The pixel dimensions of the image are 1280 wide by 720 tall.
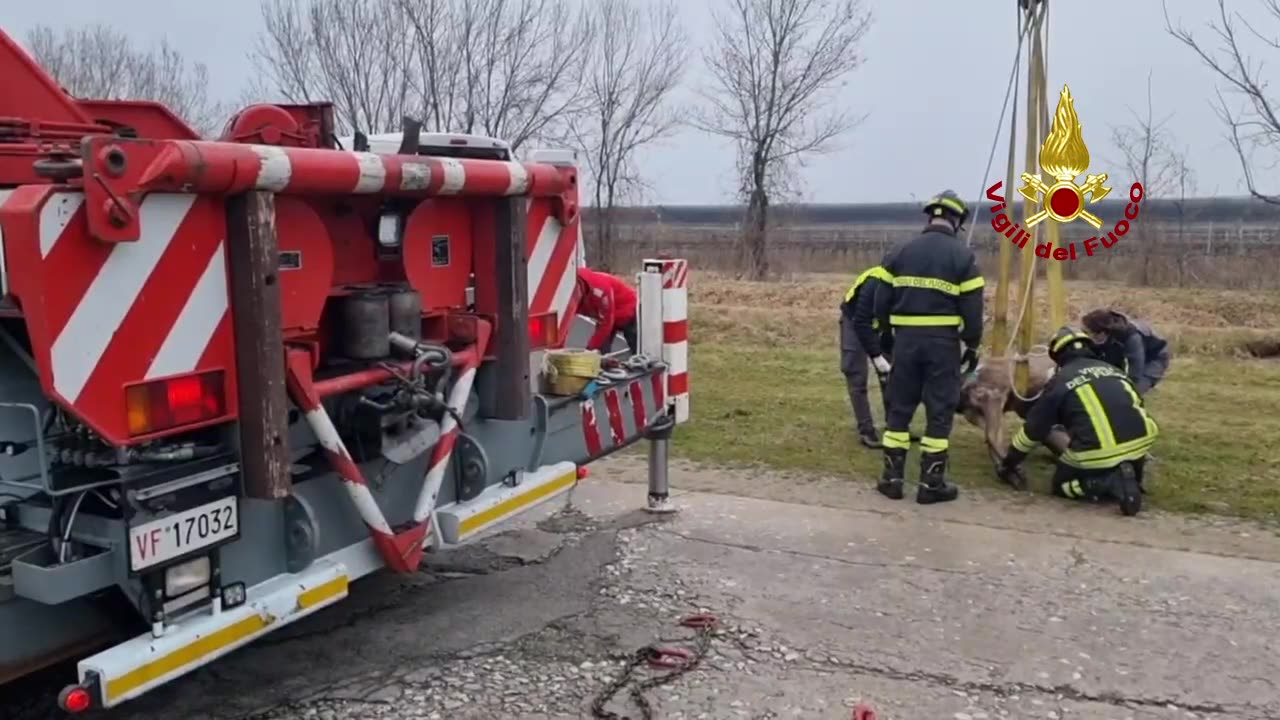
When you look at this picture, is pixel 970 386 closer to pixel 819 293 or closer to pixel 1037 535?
pixel 1037 535

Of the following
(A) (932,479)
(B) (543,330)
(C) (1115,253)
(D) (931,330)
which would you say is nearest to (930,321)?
(D) (931,330)

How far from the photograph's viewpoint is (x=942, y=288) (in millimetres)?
6516

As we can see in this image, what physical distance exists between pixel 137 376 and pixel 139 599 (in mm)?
597

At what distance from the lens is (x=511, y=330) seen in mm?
4262

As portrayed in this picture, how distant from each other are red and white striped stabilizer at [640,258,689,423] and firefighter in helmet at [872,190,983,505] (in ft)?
4.83

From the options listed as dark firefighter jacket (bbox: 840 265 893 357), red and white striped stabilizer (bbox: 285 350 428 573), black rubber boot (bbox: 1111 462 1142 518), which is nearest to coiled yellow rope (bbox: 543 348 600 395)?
red and white striped stabilizer (bbox: 285 350 428 573)

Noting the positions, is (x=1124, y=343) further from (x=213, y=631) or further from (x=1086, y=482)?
(x=213, y=631)

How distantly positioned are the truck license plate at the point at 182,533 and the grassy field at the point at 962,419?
15.1 feet

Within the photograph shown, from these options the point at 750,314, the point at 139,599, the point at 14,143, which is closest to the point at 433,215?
the point at 14,143

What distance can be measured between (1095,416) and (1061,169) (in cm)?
155

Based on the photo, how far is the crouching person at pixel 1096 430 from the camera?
20.8ft

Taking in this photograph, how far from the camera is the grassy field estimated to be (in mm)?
7137

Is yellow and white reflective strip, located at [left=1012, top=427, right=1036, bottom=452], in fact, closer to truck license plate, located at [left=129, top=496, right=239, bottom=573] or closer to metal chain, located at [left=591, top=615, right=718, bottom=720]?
metal chain, located at [left=591, top=615, right=718, bottom=720]

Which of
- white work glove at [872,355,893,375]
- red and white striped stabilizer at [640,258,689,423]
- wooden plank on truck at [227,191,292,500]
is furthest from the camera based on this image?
white work glove at [872,355,893,375]
